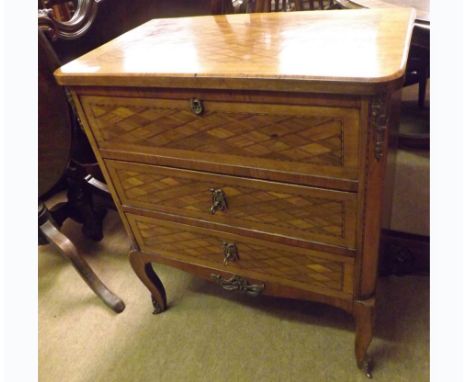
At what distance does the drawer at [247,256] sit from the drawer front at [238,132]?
210mm

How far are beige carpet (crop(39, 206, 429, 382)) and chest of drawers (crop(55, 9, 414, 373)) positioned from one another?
132 millimetres

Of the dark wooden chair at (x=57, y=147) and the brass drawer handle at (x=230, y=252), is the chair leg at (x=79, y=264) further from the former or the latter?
the brass drawer handle at (x=230, y=252)

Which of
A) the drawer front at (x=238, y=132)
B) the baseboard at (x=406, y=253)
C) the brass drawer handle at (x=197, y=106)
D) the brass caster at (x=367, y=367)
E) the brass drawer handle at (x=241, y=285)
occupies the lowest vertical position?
the brass caster at (x=367, y=367)

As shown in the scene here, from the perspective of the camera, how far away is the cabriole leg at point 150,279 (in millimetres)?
1113

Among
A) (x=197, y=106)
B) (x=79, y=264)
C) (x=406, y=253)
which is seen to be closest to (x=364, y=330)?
(x=406, y=253)

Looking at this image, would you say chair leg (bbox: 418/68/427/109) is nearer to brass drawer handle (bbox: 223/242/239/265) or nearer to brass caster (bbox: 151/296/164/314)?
brass drawer handle (bbox: 223/242/239/265)

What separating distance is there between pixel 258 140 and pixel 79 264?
89 cm

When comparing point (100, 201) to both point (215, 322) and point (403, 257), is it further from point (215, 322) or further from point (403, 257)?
point (403, 257)

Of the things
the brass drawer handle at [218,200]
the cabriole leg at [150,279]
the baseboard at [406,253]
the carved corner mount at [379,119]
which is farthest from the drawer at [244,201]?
the baseboard at [406,253]

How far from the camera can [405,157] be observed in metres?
1.41

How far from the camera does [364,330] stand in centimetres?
90

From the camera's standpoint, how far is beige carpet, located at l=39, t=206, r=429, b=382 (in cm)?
105

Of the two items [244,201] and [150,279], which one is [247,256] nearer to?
[244,201]

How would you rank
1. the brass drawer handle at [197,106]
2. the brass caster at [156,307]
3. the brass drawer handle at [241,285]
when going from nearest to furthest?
the brass drawer handle at [197,106], the brass drawer handle at [241,285], the brass caster at [156,307]
